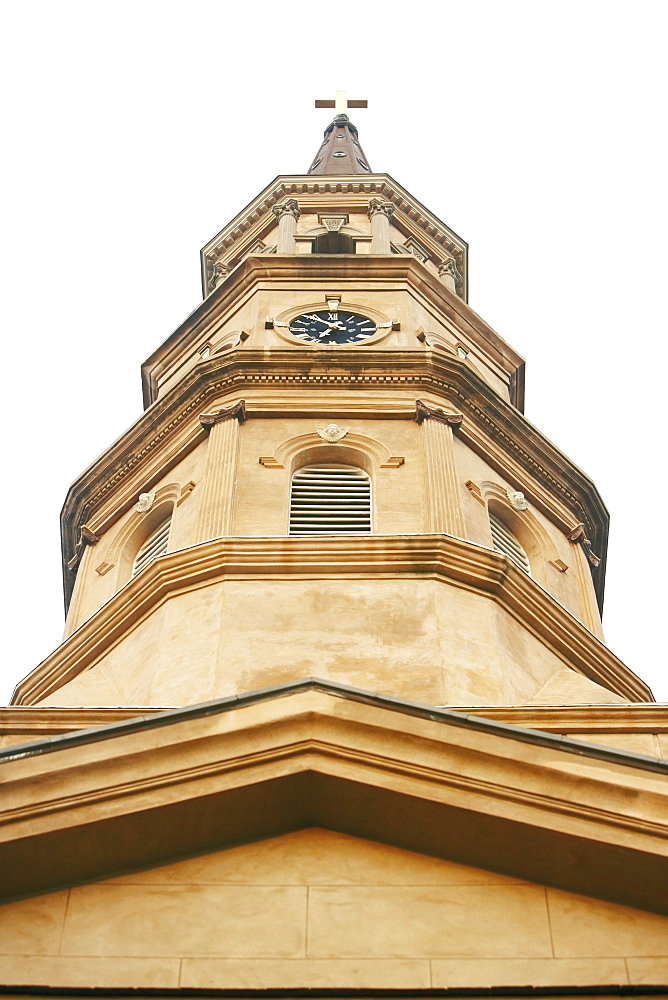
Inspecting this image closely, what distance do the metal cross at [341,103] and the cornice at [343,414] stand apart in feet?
95.2

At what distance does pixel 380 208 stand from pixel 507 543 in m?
15.0

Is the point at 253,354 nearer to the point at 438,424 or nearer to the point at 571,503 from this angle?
the point at 438,424

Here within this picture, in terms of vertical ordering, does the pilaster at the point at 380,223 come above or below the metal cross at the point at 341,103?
below

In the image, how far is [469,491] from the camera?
24.3 metres

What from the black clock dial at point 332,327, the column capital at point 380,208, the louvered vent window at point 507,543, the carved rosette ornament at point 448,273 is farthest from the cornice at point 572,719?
the column capital at point 380,208

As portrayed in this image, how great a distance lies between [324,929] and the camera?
12.6 meters

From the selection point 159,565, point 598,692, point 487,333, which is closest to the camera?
point 598,692

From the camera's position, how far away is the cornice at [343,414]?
2606 centimetres

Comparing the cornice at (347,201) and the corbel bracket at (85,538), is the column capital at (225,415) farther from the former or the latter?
the cornice at (347,201)

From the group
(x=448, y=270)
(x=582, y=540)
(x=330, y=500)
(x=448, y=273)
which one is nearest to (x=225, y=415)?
(x=330, y=500)

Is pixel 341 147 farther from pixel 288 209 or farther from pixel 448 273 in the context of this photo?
pixel 448 273

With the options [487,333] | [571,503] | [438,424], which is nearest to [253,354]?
[438,424]

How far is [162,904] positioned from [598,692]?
8215mm

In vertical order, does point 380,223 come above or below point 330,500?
above
